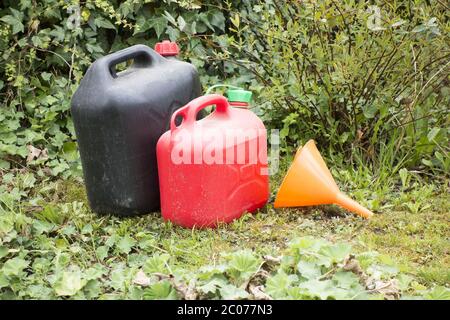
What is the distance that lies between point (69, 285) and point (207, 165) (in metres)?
0.79

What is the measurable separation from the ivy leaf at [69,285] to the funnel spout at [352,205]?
3.94 feet

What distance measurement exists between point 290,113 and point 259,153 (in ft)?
2.27

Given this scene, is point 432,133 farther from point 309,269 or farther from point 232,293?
point 232,293

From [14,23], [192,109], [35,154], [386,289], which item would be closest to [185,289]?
[386,289]

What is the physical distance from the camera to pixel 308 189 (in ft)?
8.84

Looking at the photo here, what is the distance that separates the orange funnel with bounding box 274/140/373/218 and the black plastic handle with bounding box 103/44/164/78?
767 mm

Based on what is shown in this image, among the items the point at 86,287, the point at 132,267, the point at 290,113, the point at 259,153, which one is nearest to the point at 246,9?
the point at 290,113

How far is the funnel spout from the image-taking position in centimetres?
266

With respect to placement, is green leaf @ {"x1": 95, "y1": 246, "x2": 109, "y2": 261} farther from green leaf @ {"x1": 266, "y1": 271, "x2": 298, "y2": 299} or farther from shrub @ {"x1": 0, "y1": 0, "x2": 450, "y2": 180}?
shrub @ {"x1": 0, "y1": 0, "x2": 450, "y2": 180}

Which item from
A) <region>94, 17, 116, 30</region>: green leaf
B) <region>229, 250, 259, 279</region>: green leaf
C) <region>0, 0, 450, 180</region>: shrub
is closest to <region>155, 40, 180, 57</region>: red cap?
<region>0, 0, 450, 180</region>: shrub

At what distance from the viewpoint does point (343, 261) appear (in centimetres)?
189

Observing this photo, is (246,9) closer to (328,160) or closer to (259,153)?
(328,160)

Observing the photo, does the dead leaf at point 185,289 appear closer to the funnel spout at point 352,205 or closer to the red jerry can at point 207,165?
the red jerry can at point 207,165
